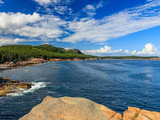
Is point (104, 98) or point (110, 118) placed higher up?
point (110, 118)

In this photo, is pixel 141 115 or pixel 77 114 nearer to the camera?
pixel 77 114

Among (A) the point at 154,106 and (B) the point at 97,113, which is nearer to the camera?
(B) the point at 97,113

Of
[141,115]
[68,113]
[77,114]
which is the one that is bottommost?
[141,115]

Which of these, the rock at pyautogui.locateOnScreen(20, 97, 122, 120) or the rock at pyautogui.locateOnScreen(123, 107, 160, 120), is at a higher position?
the rock at pyautogui.locateOnScreen(20, 97, 122, 120)

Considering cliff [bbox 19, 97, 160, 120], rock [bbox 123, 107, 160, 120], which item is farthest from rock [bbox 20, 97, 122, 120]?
rock [bbox 123, 107, 160, 120]

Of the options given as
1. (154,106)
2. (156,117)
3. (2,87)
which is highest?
(156,117)

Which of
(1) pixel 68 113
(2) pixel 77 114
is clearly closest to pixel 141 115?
(2) pixel 77 114

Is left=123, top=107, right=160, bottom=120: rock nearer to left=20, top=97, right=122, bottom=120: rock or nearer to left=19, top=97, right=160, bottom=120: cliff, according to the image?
left=19, top=97, right=160, bottom=120: cliff

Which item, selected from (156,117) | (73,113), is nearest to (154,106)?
(156,117)

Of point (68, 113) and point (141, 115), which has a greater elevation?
point (68, 113)

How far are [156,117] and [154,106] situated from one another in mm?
23860

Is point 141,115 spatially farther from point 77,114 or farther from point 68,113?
point 68,113

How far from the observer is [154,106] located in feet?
124

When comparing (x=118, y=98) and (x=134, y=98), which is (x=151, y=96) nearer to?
(x=134, y=98)
